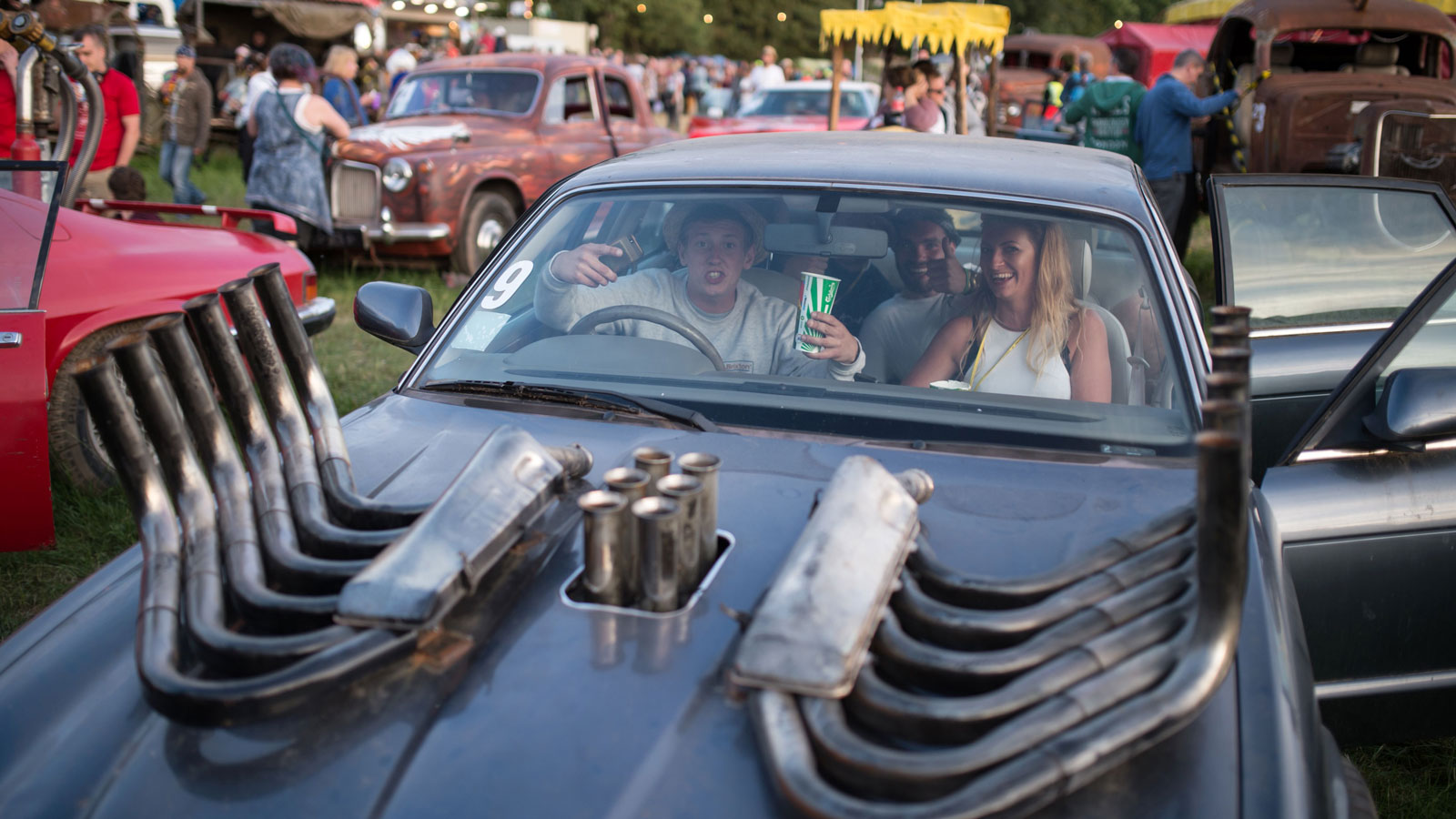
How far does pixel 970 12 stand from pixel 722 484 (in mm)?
12391

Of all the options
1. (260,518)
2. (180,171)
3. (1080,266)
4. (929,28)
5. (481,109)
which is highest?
(929,28)

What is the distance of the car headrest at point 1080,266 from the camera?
2.68m

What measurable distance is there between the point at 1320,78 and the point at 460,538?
1099 centimetres

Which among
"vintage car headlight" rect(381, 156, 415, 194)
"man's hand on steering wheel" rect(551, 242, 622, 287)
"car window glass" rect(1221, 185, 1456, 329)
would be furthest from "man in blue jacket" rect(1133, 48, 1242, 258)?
"man's hand on steering wheel" rect(551, 242, 622, 287)

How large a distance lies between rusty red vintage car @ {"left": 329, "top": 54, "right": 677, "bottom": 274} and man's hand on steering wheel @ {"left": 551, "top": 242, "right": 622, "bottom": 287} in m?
6.70

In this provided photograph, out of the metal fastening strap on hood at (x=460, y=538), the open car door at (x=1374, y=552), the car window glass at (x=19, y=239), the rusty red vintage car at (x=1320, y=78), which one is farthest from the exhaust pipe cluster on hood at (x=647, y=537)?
the rusty red vintage car at (x=1320, y=78)

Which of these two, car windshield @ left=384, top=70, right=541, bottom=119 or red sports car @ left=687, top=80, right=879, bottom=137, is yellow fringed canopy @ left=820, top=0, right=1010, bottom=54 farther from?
car windshield @ left=384, top=70, right=541, bottom=119

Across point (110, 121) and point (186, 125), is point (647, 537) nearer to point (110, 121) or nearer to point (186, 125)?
point (110, 121)

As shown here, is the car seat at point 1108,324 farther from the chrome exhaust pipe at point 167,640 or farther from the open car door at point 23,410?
the open car door at point 23,410

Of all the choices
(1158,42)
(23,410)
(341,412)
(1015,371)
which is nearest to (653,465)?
(1015,371)

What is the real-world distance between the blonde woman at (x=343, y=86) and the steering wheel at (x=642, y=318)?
8.49 meters

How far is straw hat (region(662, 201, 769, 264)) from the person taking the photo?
2838 millimetres

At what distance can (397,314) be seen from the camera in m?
3.00

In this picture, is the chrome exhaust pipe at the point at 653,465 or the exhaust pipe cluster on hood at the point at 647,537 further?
the chrome exhaust pipe at the point at 653,465
